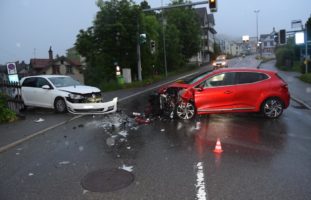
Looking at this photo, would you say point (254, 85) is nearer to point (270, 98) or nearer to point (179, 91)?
point (270, 98)

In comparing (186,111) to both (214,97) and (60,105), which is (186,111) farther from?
(60,105)

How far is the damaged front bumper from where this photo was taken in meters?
12.6

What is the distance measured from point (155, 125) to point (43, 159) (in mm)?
4203

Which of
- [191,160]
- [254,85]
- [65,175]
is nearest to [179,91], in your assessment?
[254,85]

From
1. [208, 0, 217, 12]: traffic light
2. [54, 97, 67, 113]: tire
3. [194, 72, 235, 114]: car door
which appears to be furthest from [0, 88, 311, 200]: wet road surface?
[208, 0, 217, 12]: traffic light

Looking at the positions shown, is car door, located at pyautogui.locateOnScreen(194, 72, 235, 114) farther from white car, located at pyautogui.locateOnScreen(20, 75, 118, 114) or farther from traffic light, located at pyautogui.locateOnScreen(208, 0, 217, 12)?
traffic light, located at pyautogui.locateOnScreen(208, 0, 217, 12)

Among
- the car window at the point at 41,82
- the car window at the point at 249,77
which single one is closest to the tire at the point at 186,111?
the car window at the point at 249,77

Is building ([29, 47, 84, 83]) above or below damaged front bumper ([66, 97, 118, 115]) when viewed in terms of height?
above

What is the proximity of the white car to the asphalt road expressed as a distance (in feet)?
6.41

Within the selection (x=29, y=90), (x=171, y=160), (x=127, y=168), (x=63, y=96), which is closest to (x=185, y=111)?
(x=171, y=160)

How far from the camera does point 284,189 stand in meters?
5.10

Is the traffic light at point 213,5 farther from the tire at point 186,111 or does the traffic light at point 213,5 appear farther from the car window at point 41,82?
the tire at point 186,111

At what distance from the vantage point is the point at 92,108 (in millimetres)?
12617

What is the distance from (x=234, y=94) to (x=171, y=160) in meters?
5.00
